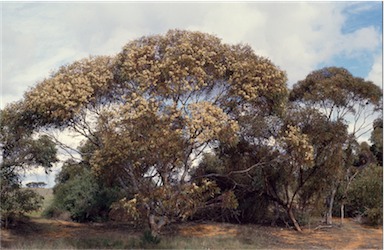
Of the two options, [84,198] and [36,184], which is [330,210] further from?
[36,184]

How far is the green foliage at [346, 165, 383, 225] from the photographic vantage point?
2033cm

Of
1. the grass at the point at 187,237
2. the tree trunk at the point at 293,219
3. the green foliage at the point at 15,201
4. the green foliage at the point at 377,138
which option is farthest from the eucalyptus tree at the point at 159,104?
the green foliage at the point at 377,138

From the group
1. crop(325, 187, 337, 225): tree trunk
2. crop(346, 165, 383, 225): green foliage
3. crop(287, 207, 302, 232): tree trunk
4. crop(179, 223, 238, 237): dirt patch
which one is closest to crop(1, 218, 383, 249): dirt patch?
crop(179, 223, 238, 237): dirt patch

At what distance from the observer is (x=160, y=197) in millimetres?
12875

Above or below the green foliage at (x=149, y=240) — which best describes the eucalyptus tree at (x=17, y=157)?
above

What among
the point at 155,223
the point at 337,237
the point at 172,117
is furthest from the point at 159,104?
the point at 337,237

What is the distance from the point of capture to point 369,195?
21281 mm

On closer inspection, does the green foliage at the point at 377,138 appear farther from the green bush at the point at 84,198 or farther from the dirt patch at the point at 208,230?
the green bush at the point at 84,198

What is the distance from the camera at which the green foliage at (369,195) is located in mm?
20328

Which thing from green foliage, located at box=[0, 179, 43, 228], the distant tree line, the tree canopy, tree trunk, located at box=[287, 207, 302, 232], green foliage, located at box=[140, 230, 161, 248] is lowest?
green foliage, located at box=[140, 230, 161, 248]

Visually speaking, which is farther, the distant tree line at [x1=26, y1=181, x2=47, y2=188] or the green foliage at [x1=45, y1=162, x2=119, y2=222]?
the green foliage at [x1=45, y1=162, x2=119, y2=222]

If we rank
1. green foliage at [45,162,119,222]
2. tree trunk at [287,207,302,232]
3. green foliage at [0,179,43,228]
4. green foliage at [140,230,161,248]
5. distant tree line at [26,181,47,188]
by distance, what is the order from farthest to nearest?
1. green foliage at [45,162,119,222]
2. tree trunk at [287,207,302,232]
3. distant tree line at [26,181,47,188]
4. green foliage at [0,179,43,228]
5. green foliage at [140,230,161,248]

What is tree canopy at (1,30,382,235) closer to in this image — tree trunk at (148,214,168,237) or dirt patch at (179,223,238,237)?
tree trunk at (148,214,168,237)

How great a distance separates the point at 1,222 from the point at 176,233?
602 centimetres
